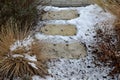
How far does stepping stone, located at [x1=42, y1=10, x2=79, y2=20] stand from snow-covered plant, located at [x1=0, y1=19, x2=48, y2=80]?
0.80 m

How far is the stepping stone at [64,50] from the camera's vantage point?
414cm

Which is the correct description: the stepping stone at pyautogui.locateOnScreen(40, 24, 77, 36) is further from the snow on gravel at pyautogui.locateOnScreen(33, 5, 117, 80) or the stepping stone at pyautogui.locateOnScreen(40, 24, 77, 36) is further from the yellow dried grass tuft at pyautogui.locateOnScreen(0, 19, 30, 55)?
the yellow dried grass tuft at pyautogui.locateOnScreen(0, 19, 30, 55)

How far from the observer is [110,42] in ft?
13.6

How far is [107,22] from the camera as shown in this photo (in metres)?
4.37

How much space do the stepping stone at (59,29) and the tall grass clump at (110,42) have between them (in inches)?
13.2

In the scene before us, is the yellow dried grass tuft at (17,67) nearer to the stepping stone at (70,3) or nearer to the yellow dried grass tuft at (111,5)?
the yellow dried grass tuft at (111,5)

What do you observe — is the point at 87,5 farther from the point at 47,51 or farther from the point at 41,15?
the point at 47,51

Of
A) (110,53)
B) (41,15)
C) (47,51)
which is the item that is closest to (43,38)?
(47,51)

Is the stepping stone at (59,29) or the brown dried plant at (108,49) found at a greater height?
the stepping stone at (59,29)

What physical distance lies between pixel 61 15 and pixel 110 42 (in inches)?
35.8

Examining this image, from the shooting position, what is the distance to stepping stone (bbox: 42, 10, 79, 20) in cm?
476

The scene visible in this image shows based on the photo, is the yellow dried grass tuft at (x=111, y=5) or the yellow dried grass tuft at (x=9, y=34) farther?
the yellow dried grass tuft at (x=111, y=5)

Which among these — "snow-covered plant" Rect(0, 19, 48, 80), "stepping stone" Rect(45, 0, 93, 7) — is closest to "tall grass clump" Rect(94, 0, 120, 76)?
"stepping stone" Rect(45, 0, 93, 7)

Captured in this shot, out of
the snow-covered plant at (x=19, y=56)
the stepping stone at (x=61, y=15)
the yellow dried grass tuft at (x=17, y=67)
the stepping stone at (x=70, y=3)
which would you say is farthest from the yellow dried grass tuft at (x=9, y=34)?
the stepping stone at (x=70, y=3)
